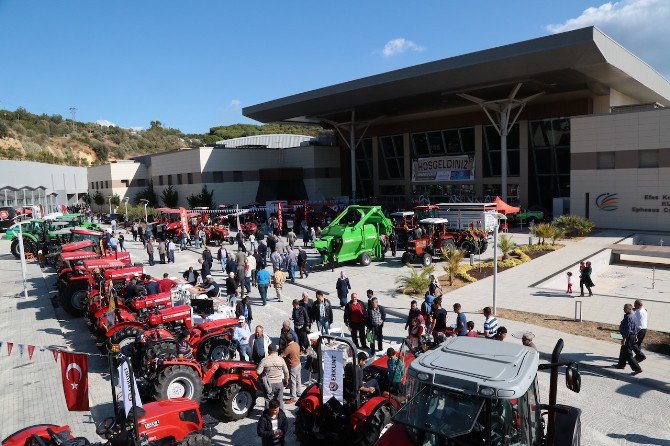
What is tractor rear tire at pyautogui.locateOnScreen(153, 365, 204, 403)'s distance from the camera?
784 centimetres

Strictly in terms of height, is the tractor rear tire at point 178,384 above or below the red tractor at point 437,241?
below

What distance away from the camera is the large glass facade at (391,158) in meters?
45.8

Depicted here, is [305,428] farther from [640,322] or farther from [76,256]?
[76,256]

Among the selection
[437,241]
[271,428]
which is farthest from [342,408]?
[437,241]

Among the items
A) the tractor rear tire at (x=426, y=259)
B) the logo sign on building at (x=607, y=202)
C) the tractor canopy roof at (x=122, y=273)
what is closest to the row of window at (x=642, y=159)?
the logo sign on building at (x=607, y=202)

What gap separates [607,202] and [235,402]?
1111 inches

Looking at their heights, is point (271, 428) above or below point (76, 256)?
below

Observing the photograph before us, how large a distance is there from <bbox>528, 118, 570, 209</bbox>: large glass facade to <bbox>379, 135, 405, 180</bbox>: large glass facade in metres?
12.5

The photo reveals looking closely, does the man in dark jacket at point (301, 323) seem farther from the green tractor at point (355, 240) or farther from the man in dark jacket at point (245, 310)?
the green tractor at point (355, 240)

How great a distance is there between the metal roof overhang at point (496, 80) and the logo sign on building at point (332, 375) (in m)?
23.9

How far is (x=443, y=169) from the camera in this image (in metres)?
41.9

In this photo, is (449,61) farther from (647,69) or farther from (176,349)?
(176,349)

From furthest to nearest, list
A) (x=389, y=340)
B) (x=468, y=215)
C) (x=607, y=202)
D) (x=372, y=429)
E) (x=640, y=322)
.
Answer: (x=607, y=202)
(x=468, y=215)
(x=389, y=340)
(x=640, y=322)
(x=372, y=429)

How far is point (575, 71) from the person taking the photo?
90.4 ft
